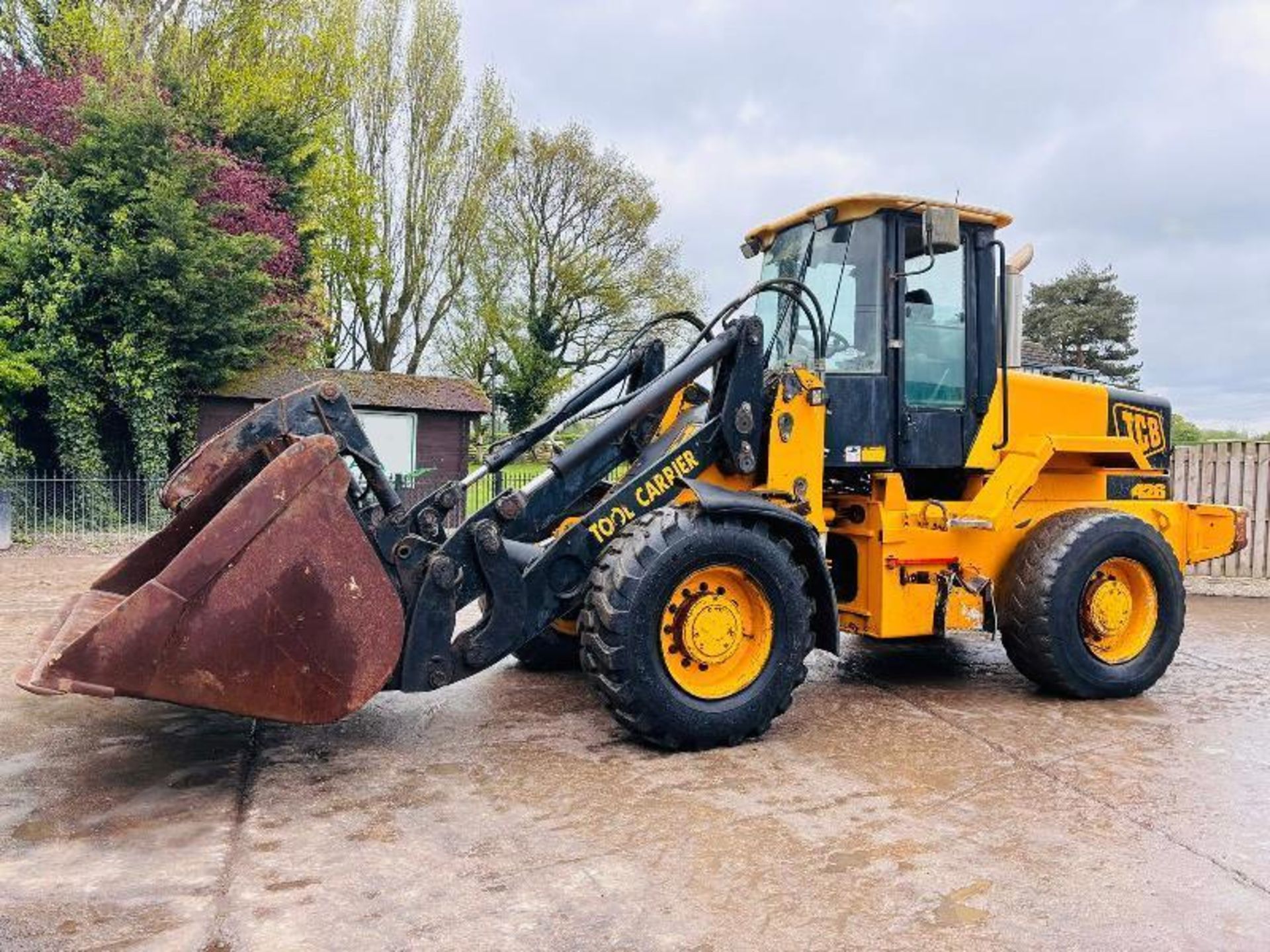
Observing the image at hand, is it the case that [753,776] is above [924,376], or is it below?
below

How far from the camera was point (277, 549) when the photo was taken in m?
3.75

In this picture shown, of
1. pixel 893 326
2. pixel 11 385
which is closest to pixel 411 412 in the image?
pixel 11 385

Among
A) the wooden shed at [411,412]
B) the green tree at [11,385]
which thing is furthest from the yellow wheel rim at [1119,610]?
the green tree at [11,385]

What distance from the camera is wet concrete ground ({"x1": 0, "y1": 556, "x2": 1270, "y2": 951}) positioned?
2.96 m

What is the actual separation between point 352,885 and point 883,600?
3277mm

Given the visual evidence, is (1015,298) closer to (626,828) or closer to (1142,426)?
(1142,426)

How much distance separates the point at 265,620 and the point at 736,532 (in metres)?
2.06

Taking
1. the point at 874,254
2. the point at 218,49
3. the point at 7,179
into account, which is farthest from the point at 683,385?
the point at 218,49

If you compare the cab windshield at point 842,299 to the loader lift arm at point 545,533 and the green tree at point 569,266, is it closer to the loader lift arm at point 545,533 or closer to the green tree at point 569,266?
the loader lift arm at point 545,533

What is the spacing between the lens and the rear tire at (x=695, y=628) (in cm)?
437

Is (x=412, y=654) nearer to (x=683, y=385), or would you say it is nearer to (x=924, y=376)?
(x=683, y=385)

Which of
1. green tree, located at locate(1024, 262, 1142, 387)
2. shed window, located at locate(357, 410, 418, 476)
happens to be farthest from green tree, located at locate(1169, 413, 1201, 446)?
shed window, located at locate(357, 410, 418, 476)

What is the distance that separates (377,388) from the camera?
19.6 metres

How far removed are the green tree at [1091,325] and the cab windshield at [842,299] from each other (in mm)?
36771
